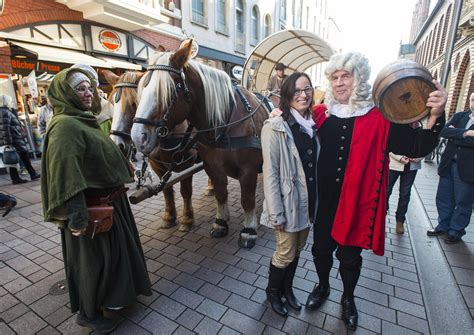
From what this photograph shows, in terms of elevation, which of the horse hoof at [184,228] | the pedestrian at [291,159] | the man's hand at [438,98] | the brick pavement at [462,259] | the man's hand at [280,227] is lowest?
the brick pavement at [462,259]

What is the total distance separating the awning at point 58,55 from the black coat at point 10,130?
6.88 feet

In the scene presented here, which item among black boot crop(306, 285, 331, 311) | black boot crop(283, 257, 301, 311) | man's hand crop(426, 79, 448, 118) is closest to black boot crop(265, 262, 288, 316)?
black boot crop(283, 257, 301, 311)

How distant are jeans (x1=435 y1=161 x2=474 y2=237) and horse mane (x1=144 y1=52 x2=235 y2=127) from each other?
317cm

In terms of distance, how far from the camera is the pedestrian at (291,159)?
6.14ft

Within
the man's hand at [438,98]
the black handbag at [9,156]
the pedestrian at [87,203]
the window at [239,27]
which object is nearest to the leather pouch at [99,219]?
the pedestrian at [87,203]

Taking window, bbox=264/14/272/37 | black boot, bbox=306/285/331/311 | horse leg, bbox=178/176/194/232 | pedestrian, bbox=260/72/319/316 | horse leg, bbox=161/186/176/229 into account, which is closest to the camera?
pedestrian, bbox=260/72/319/316

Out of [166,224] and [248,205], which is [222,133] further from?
[166,224]

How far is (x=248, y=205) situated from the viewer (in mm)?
3297

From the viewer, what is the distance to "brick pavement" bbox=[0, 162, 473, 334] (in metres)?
2.11

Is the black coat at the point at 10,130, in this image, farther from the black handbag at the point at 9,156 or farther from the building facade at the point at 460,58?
the building facade at the point at 460,58

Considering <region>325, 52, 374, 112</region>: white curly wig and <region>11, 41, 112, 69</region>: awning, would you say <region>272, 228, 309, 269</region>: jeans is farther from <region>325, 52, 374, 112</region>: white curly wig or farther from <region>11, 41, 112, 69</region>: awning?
<region>11, 41, 112, 69</region>: awning

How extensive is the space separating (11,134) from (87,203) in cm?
539

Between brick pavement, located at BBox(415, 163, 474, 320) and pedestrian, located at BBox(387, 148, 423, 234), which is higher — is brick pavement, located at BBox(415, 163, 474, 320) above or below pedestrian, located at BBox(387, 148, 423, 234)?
below

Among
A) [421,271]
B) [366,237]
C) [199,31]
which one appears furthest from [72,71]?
→ [199,31]
